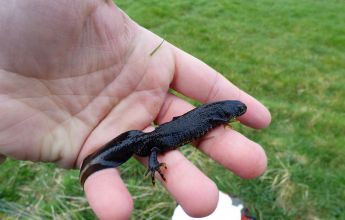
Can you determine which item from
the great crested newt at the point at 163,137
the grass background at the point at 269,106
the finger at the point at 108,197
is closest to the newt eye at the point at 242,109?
the great crested newt at the point at 163,137

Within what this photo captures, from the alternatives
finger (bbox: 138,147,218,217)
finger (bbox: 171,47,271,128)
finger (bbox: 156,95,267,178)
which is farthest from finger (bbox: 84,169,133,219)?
finger (bbox: 171,47,271,128)

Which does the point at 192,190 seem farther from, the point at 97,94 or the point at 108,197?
the point at 97,94

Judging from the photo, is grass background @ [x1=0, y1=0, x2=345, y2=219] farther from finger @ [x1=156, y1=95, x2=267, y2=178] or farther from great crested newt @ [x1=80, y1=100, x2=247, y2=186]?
finger @ [x1=156, y1=95, x2=267, y2=178]

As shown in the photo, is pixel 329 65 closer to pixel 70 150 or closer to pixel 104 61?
pixel 104 61

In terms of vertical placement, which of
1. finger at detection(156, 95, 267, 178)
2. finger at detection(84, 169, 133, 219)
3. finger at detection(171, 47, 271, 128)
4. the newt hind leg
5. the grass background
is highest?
finger at detection(171, 47, 271, 128)

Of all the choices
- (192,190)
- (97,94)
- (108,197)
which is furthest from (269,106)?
(108,197)

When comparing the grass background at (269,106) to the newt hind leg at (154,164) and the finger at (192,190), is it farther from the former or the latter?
the finger at (192,190)

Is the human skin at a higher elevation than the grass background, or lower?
higher
